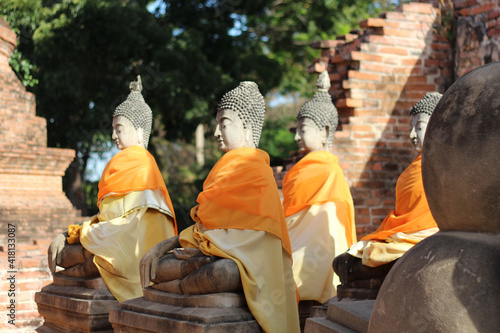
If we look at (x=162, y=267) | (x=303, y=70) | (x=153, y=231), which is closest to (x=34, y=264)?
(x=153, y=231)

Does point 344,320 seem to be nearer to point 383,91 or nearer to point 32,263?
point 32,263

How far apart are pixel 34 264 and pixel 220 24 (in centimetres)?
885

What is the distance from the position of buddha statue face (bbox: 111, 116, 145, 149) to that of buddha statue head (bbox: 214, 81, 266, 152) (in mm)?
1454

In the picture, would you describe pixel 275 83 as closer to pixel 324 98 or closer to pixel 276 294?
pixel 324 98

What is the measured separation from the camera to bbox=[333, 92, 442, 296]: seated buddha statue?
3822 millimetres

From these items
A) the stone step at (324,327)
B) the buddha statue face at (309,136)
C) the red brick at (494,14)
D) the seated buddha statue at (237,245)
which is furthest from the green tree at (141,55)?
the stone step at (324,327)

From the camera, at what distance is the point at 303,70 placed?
52.5 ft

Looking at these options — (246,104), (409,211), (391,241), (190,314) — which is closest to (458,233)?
(190,314)

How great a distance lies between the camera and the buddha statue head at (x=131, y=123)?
5.16 m

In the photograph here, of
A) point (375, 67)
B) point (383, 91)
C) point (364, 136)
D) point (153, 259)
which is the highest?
point (375, 67)

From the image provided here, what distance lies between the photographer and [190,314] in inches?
127

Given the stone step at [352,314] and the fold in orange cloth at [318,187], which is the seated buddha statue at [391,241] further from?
the stone step at [352,314]

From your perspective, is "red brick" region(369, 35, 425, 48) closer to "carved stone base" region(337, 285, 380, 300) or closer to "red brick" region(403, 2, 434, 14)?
"red brick" region(403, 2, 434, 14)

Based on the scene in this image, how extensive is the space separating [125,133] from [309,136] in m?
1.56
